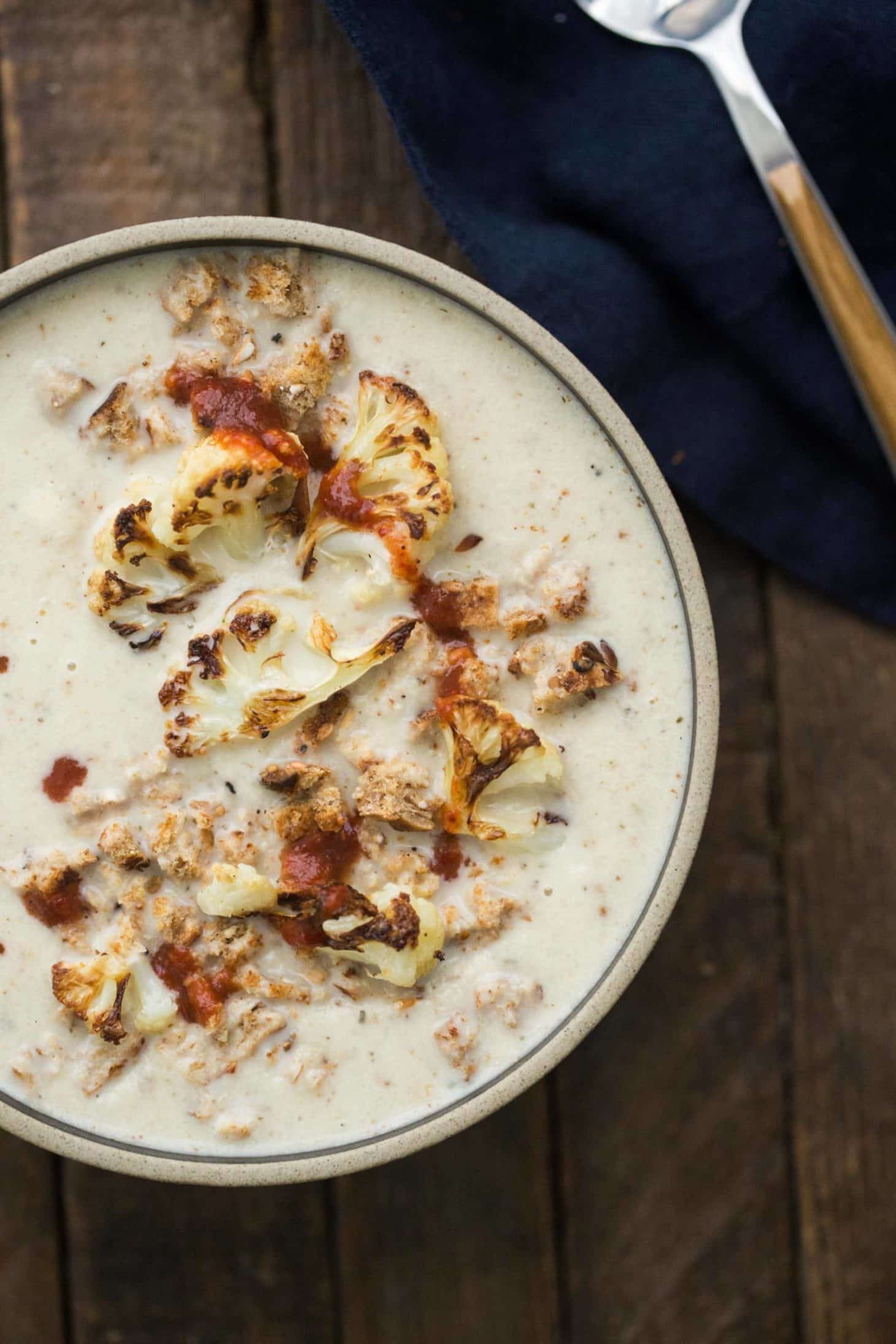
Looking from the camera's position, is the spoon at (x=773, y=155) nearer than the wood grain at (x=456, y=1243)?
Yes

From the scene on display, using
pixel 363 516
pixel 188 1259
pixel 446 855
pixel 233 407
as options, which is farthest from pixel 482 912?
pixel 188 1259

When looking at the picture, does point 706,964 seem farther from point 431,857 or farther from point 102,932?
point 102,932

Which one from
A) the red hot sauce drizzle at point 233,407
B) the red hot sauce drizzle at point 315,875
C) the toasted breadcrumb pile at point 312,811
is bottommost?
the red hot sauce drizzle at point 315,875

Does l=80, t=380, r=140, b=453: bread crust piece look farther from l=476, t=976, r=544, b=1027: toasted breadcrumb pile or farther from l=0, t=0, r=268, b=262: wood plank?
l=476, t=976, r=544, b=1027: toasted breadcrumb pile

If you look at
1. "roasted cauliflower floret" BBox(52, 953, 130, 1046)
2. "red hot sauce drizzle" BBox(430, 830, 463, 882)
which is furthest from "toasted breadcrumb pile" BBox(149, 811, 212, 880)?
"red hot sauce drizzle" BBox(430, 830, 463, 882)

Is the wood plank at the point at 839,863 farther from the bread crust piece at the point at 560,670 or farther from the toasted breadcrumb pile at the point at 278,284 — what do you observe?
the toasted breadcrumb pile at the point at 278,284

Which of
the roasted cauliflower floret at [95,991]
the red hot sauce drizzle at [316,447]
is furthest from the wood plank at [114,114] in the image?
the roasted cauliflower floret at [95,991]
